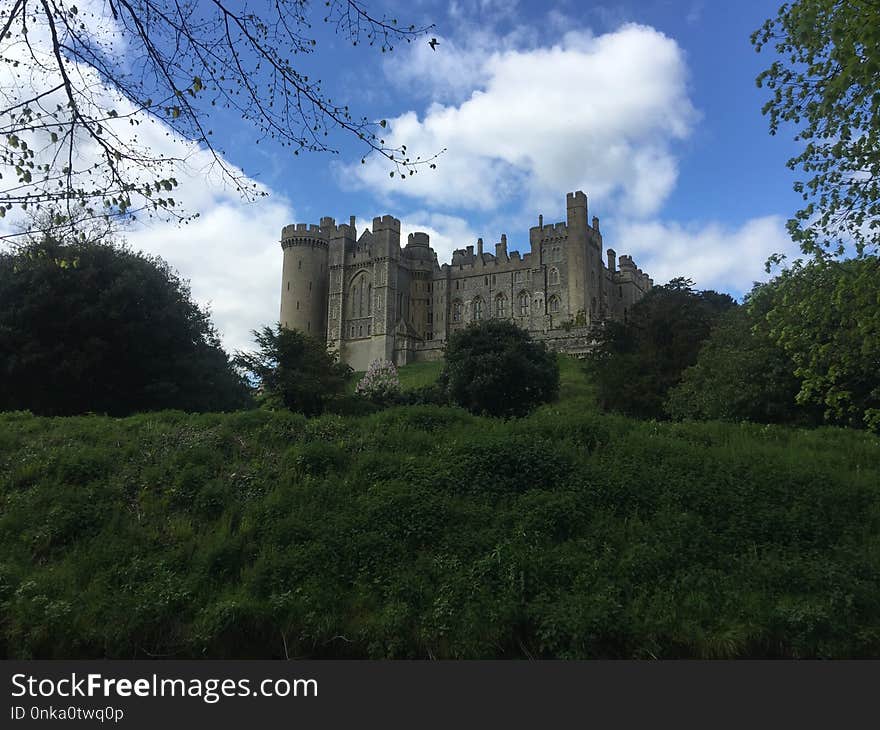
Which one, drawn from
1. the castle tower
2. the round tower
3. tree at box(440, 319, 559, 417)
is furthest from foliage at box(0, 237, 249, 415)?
the round tower

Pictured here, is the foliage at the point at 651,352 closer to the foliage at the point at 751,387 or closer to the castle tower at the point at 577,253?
the foliage at the point at 751,387

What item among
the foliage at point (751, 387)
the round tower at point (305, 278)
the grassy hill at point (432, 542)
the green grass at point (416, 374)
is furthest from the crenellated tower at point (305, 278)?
the grassy hill at point (432, 542)

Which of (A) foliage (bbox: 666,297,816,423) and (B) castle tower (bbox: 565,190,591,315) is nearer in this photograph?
(A) foliage (bbox: 666,297,816,423)

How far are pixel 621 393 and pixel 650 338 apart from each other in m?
3.07

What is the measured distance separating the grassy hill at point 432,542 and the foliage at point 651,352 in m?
15.1

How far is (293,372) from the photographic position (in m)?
29.3

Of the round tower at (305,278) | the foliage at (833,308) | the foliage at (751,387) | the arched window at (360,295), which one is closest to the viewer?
the foliage at (833,308)

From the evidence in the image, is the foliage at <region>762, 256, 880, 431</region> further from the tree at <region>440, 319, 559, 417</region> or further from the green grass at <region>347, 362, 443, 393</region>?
the green grass at <region>347, 362, 443, 393</region>

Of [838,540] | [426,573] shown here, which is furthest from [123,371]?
[838,540]

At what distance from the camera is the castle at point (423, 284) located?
65062 millimetres

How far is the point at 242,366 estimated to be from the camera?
97.4 ft

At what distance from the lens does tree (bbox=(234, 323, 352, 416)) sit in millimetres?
28344

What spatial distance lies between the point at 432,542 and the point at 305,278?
65192 mm

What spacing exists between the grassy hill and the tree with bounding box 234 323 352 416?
15.4 metres
